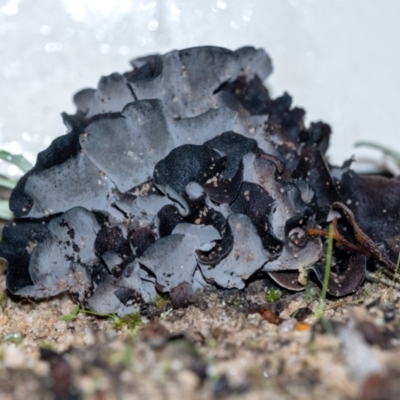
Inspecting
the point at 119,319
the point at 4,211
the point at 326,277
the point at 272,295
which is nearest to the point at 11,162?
the point at 4,211

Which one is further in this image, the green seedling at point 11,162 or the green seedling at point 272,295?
the green seedling at point 11,162

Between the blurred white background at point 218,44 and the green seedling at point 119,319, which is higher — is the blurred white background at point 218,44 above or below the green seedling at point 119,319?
above

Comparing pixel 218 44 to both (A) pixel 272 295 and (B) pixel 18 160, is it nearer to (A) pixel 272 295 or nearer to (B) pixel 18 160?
(B) pixel 18 160

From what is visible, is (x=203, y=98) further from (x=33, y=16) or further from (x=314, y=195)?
(x=33, y=16)

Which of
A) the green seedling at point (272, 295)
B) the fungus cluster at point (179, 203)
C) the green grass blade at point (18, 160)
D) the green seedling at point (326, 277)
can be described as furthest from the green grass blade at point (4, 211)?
the green seedling at point (326, 277)

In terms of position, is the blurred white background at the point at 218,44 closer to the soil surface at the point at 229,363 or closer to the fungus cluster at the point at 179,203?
the fungus cluster at the point at 179,203

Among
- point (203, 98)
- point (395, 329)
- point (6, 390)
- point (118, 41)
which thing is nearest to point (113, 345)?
point (6, 390)
